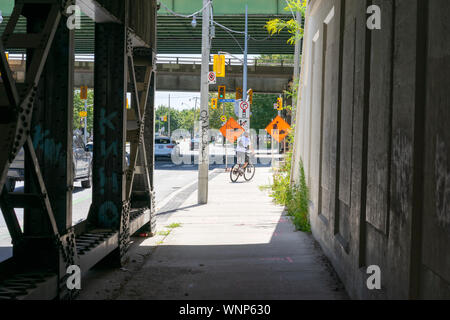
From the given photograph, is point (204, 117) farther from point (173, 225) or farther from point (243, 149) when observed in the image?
point (243, 149)

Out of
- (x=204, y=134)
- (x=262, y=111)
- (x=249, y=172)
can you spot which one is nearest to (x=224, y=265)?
(x=204, y=134)

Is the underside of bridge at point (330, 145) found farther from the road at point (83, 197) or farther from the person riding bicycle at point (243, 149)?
the person riding bicycle at point (243, 149)

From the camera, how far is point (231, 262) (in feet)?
25.5

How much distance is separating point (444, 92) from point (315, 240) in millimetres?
6705

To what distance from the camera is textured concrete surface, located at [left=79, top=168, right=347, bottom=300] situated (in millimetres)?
6113

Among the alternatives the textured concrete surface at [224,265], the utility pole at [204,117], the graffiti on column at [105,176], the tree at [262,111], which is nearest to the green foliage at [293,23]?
the utility pole at [204,117]

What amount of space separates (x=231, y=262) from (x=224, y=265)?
9.4 inches

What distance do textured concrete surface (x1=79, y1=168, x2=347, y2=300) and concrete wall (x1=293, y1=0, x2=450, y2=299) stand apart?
504mm

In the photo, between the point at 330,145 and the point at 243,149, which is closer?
the point at 330,145

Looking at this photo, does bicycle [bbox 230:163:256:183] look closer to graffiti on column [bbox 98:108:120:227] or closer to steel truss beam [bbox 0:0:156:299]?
graffiti on column [bbox 98:108:120:227]

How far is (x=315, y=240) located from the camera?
9.69m

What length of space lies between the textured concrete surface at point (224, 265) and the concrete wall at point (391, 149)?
1.65ft

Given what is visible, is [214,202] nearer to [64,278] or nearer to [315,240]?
[315,240]
